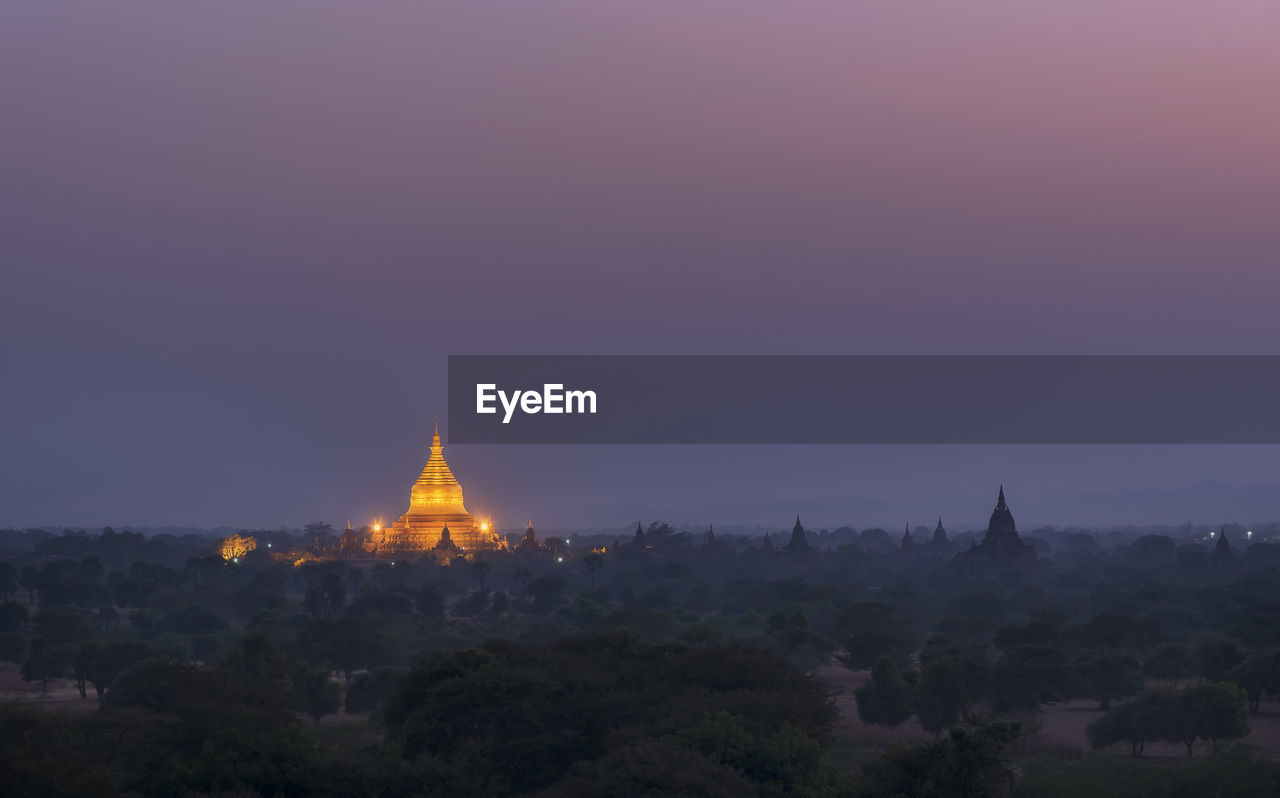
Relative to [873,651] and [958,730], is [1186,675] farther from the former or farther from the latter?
[958,730]

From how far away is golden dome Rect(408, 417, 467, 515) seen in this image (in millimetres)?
179625

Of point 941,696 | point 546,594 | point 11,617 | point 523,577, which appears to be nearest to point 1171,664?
point 941,696

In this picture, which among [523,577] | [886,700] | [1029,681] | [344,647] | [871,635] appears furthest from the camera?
[523,577]

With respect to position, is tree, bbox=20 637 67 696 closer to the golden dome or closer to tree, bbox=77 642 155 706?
tree, bbox=77 642 155 706

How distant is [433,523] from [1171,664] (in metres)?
111

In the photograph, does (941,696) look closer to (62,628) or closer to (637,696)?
(637,696)

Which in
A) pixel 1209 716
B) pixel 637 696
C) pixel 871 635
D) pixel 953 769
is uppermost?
pixel 637 696

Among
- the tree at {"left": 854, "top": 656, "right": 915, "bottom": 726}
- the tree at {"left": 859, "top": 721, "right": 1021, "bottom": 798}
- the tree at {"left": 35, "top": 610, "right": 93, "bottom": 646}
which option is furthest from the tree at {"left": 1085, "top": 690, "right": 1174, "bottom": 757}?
the tree at {"left": 35, "top": 610, "right": 93, "bottom": 646}

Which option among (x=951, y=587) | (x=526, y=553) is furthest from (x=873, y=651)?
(x=526, y=553)

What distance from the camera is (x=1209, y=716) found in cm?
5419

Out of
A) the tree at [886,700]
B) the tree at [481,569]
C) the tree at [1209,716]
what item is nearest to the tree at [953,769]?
the tree at [1209,716]

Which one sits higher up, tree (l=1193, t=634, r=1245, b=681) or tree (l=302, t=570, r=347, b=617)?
tree (l=302, t=570, r=347, b=617)

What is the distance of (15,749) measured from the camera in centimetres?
3312

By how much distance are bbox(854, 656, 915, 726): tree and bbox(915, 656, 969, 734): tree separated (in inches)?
61.8
